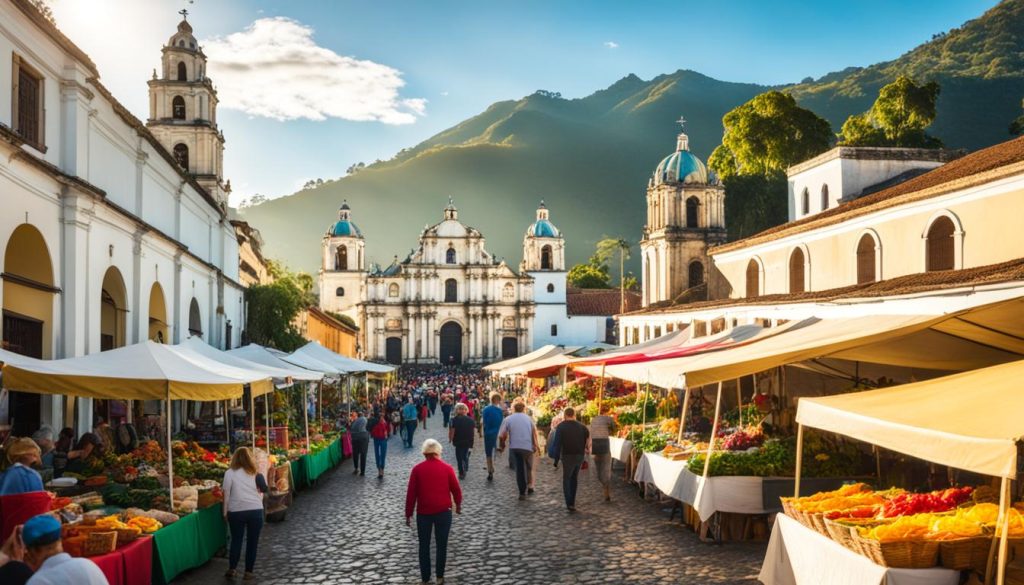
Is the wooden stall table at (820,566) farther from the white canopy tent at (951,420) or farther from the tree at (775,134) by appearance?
the tree at (775,134)

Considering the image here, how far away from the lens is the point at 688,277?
52031mm

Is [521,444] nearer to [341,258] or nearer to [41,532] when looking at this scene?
[41,532]

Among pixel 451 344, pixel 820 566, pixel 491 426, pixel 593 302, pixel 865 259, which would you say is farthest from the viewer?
pixel 593 302

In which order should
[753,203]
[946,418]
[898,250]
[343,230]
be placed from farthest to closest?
[343,230], [753,203], [898,250], [946,418]

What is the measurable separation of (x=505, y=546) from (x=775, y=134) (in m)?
46.2

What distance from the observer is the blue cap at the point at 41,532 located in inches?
210

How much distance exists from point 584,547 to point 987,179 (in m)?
13.1

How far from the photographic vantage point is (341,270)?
96.0 metres

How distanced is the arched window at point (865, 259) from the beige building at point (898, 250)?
0.03 metres

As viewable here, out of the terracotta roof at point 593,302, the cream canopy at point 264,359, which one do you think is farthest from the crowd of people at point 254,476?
the terracotta roof at point 593,302

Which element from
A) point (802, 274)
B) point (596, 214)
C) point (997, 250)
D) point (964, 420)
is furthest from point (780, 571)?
point (596, 214)

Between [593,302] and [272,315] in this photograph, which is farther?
[593,302]

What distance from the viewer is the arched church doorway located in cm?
8781

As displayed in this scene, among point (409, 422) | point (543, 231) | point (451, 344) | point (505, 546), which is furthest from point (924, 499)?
point (543, 231)
